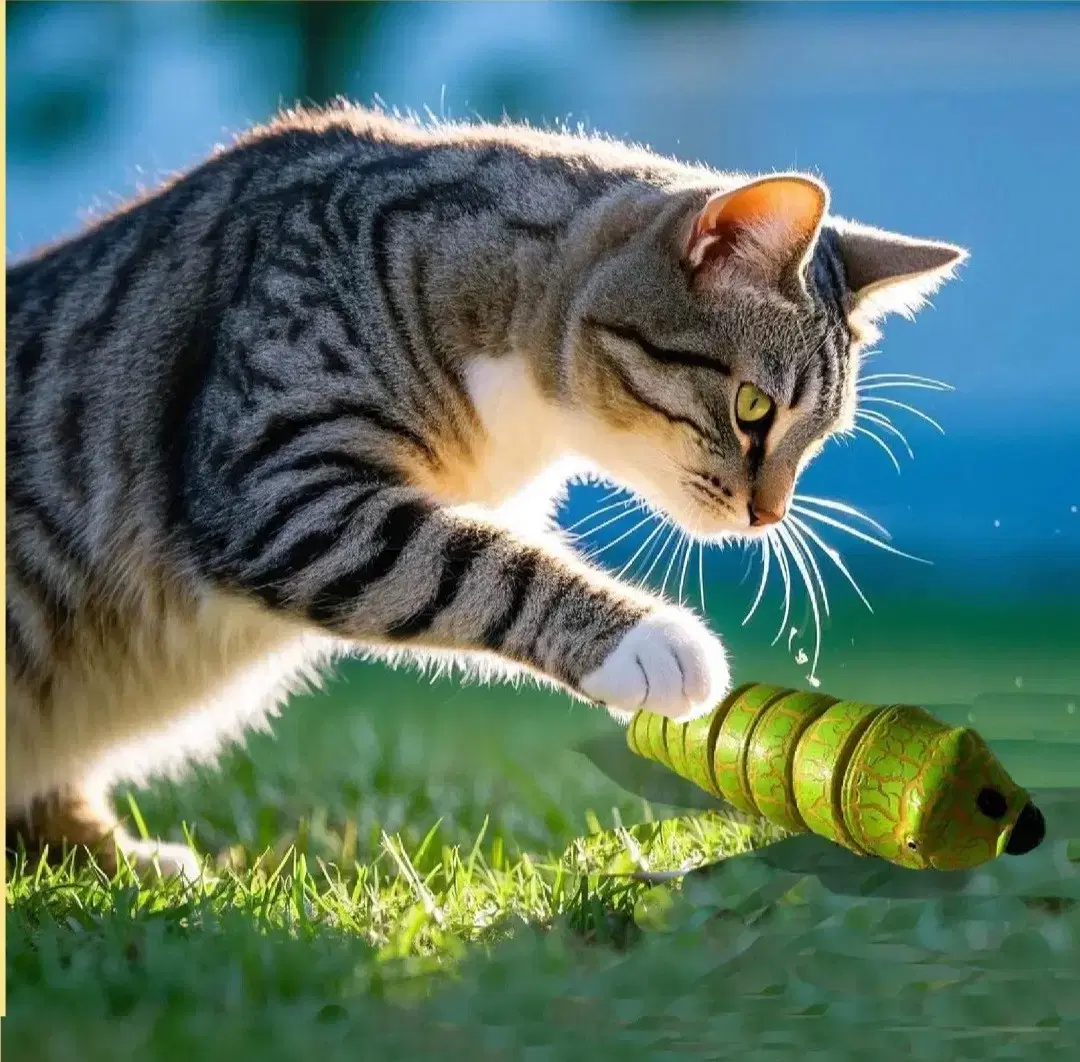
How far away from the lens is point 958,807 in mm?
1474

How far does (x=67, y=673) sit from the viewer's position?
75.2 inches

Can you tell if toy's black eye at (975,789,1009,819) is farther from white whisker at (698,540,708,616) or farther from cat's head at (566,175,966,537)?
white whisker at (698,540,708,616)

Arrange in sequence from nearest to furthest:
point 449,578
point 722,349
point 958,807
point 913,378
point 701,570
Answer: point 958,807
point 449,578
point 722,349
point 913,378
point 701,570

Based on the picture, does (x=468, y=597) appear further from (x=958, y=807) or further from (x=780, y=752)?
(x=958, y=807)

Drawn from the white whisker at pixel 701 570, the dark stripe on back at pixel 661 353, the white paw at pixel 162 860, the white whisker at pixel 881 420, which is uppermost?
the dark stripe on back at pixel 661 353

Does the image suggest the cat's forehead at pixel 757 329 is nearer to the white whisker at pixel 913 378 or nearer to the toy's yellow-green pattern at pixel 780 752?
the white whisker at pixel 913 378

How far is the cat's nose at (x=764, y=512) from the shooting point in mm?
1730

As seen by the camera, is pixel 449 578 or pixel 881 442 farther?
pixel 881 442

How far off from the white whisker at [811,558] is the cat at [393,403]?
0.10m

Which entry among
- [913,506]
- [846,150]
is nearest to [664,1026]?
[913,506]

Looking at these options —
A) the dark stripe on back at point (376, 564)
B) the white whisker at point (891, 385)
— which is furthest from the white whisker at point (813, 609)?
the dark stripe on back at point (376, 564)

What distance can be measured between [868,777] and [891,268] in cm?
61

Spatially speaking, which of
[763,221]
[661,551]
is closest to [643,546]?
[661,551]

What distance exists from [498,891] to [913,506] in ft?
2.27
